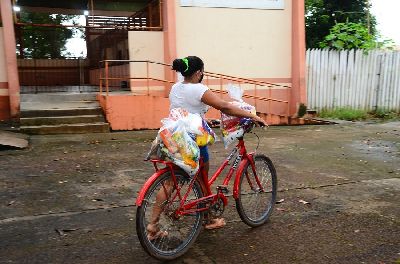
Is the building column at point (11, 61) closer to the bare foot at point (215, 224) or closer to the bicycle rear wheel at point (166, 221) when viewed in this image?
the bare foot at point (215, 224)

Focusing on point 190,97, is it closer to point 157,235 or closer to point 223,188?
point 223,188

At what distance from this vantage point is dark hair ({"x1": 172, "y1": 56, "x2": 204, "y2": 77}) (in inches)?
127

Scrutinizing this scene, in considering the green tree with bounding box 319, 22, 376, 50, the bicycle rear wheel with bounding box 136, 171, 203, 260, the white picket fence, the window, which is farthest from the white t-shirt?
the green tree with bounding box 319, 22, 376, 50

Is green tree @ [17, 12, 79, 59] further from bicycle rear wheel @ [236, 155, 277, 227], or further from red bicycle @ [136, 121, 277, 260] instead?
red bicycle @ [136, 121, 277, 260]

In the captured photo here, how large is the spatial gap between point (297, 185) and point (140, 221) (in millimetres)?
2925

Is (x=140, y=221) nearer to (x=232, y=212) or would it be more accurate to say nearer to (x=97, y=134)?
(x=232, y=212)

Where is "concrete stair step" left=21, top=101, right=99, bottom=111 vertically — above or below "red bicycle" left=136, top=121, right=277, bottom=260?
above

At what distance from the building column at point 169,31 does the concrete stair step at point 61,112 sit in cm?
217

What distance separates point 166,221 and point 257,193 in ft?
3.80

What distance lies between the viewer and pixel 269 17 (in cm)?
1199

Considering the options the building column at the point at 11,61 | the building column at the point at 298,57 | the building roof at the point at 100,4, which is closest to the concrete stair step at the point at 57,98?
the building column at the point at 11,61

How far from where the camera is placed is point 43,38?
2439cm

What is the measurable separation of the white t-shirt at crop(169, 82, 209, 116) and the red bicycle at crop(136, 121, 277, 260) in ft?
1.60

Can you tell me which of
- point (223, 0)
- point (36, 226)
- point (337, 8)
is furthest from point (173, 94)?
point (337, 8)
